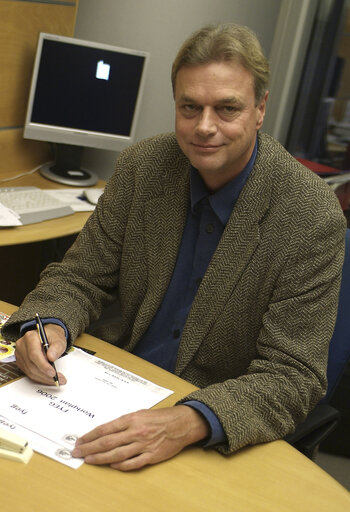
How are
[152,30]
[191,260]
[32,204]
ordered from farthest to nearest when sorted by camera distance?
[152,30] < [32,204] < [191,260]

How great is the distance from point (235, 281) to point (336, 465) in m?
1.49

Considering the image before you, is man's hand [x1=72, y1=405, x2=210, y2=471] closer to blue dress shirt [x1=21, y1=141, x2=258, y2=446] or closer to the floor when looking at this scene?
Result: blue dress shirt [x1=21, y1=141, x2=258, y2=446]

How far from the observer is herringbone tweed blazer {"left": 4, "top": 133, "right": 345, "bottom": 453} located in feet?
4.32

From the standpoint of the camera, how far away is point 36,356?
1244mm

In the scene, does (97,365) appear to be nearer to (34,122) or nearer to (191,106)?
(191,106)

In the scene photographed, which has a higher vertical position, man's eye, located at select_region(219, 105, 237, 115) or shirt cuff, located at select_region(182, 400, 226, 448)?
man's eye, located at select_region(219, 105, 237, 115)

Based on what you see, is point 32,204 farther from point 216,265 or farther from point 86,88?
point 216,265

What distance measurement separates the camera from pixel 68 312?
146 cm

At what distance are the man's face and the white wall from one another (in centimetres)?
160

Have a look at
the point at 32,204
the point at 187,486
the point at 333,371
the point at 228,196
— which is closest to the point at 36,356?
the point at 187,486

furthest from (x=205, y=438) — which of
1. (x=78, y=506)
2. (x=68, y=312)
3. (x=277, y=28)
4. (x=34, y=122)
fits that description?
(x=277, y=28)

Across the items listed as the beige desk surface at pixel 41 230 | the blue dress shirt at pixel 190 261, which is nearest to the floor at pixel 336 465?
the blue dress shirt at pixel 190 261

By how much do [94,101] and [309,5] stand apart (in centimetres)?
134

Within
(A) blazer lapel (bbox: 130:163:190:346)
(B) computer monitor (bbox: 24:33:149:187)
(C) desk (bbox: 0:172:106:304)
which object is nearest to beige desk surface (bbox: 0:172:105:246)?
(C) desk (bbox: 0:172:106:304)
